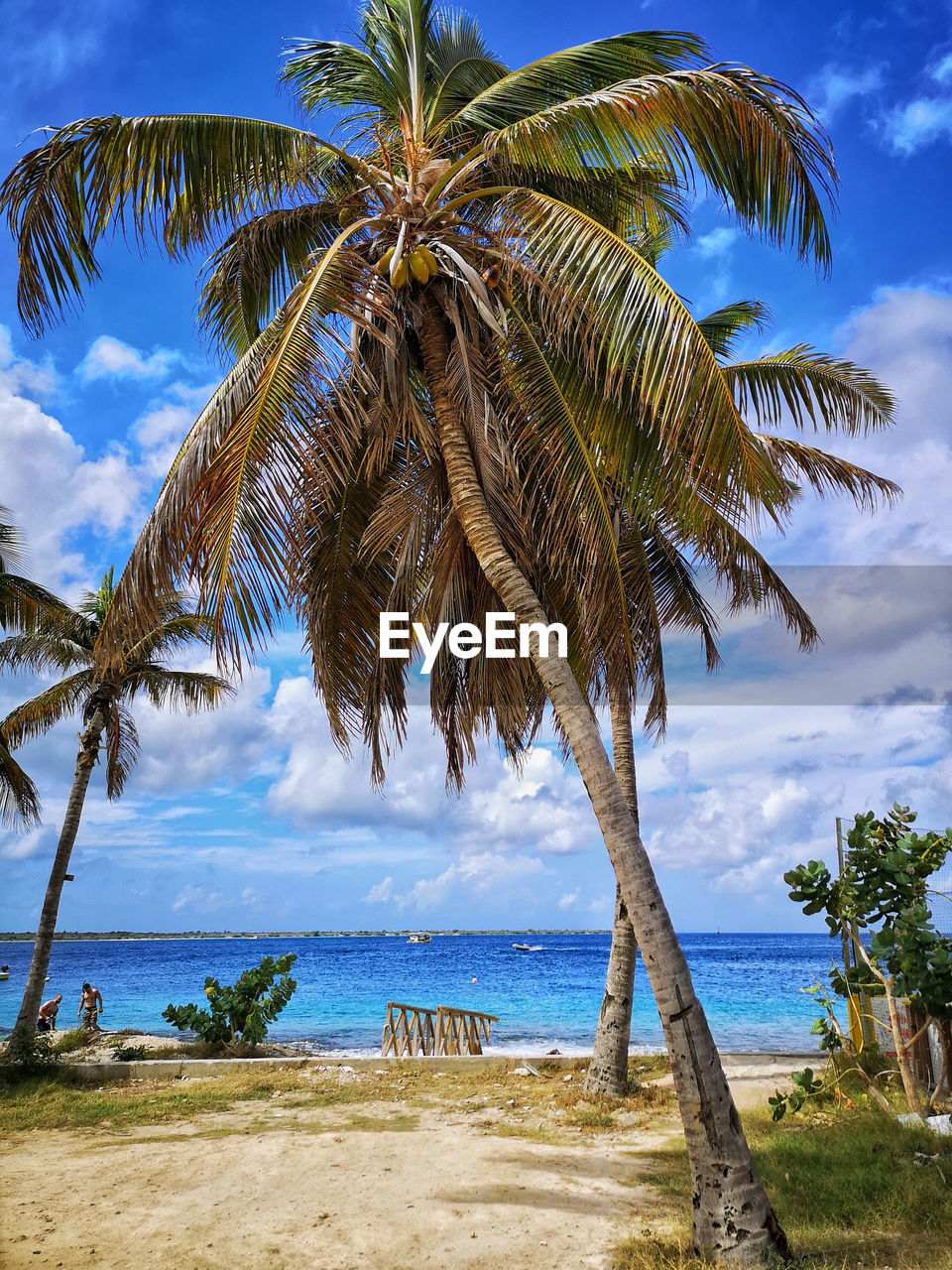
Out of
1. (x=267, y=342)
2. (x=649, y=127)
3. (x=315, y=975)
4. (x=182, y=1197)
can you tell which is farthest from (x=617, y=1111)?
(x=315, y=975)

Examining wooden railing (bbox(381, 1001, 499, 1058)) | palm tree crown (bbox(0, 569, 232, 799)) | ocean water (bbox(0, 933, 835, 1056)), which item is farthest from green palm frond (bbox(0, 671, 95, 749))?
ocean water (bbox(0, 933, 835, 1056))

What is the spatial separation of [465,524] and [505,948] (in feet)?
→ 316

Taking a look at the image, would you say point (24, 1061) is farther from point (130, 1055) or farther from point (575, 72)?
point (575, 72)

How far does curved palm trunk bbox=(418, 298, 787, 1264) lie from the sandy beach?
769 millimetres

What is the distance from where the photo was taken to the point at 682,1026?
4.95 metres

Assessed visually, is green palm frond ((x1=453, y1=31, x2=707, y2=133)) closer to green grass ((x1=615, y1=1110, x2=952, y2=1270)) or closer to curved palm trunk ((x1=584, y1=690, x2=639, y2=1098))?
curved palm trunk ((x1=584, y1=690, x2=639, y2=1098))

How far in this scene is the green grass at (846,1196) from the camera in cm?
466

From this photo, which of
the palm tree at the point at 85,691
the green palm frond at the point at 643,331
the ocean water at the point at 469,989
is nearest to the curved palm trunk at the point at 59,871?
the palm tree at the point at 85,691

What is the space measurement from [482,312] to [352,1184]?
22.1 ft

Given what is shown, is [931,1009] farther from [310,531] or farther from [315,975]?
[315,975]

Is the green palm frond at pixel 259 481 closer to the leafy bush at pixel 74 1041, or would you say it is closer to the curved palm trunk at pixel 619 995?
the curved palm trunk at pixel 619 995

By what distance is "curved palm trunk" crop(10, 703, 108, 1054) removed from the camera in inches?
480

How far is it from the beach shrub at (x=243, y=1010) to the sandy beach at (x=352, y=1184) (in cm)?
302

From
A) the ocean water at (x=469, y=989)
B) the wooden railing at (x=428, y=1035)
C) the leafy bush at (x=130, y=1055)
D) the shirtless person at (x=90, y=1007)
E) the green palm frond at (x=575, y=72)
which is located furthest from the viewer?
the ocean water at (x=469, y=989)
